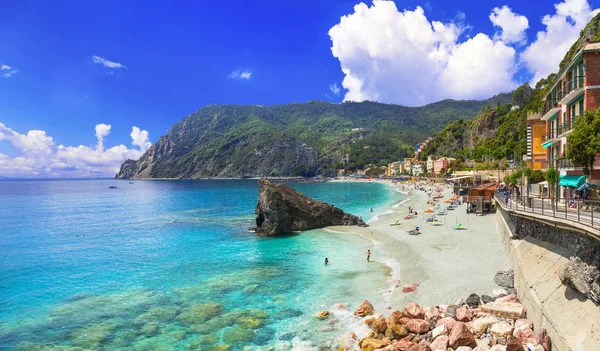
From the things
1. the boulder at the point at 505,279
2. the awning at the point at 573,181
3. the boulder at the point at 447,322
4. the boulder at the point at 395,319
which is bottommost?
the boulder at the point at 395,319

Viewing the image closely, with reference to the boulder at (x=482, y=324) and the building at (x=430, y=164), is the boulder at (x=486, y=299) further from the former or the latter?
the building at (x=430, y=164)

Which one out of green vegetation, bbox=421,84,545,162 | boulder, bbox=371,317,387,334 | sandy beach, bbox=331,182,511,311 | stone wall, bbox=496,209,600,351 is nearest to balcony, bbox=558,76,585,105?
stone wall, bbox=496,209,600,351

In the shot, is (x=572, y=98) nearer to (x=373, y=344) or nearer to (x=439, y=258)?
(x=439, y=258)

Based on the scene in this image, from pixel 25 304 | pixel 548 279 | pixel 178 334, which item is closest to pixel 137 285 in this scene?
pixel 25 304

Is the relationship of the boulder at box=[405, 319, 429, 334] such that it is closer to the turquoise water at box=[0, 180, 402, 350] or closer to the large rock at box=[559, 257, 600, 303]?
the turquoise water at box=[0, 180, 402, 350]

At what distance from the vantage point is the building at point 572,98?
2261cm

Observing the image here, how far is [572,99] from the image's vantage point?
2522cm

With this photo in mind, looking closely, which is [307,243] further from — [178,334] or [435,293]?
[178,334]

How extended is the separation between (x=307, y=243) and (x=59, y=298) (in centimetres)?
2234

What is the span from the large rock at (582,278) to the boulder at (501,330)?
2.69m

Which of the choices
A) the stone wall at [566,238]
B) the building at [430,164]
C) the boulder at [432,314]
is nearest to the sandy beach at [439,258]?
the boulder at [432,314]

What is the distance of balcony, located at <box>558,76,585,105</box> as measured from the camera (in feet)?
76.7

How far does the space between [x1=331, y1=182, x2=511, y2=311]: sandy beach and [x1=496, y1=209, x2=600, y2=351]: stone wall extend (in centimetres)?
337

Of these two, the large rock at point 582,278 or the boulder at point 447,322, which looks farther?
the boulder at point 447,322
